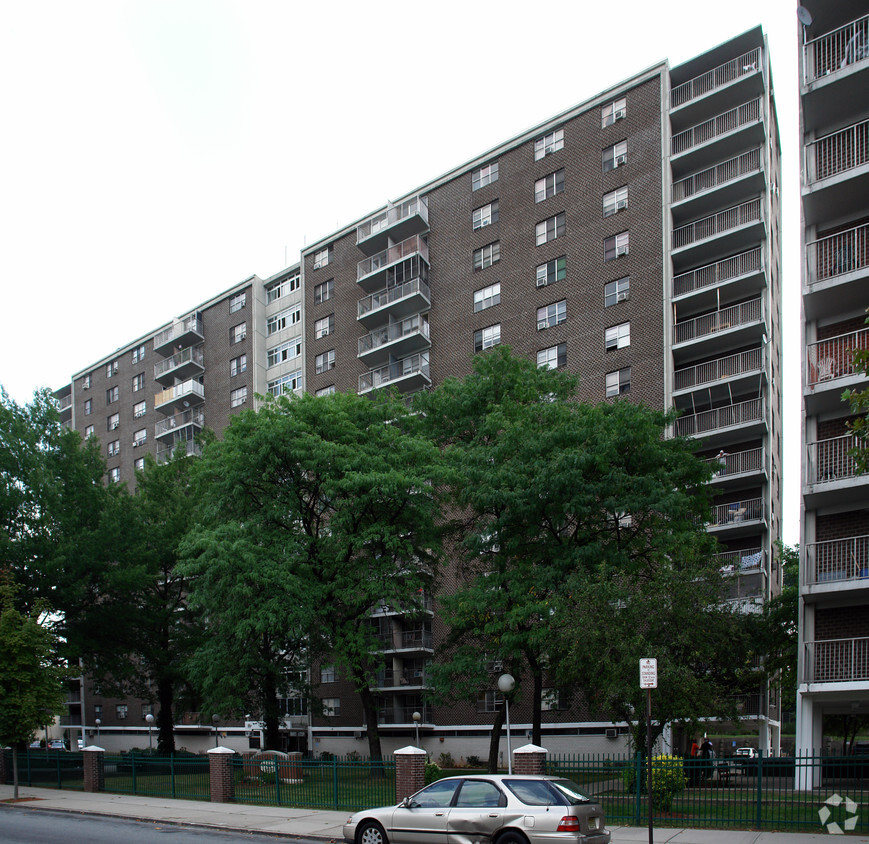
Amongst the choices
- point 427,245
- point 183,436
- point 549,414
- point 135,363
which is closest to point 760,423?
point 549,414

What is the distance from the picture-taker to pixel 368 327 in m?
52.4

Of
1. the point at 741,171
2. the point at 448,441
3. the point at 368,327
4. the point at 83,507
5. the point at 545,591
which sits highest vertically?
the point at 741,171

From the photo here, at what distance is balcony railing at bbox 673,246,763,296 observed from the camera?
37.2m

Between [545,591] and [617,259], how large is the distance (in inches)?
800

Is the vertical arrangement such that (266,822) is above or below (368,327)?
below

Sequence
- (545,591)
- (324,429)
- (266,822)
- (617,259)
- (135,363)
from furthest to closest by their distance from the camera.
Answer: (135,363), (617,259), (324,429), (545,591), (266,822)

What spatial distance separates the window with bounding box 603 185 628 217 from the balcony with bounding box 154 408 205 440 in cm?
3533

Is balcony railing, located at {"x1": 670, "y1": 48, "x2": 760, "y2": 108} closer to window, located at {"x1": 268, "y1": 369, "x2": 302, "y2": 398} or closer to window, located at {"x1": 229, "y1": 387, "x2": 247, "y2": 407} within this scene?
window, located at {"x1": 268, "y1": 369, "x2": 302, "y2": 398}

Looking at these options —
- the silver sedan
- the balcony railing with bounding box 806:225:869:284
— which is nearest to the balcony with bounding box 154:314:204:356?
the balcony railing with bounding box 806:225:869:284

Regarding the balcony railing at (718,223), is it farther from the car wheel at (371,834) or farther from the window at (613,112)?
the car wheel at (371,834)

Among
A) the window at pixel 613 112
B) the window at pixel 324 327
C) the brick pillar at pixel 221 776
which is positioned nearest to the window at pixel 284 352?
the window at pixel 324 327

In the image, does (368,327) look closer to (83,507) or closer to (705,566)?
(83,507)

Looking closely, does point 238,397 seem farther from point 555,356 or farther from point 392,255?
point 555,356

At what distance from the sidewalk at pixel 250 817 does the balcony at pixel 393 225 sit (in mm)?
34654
